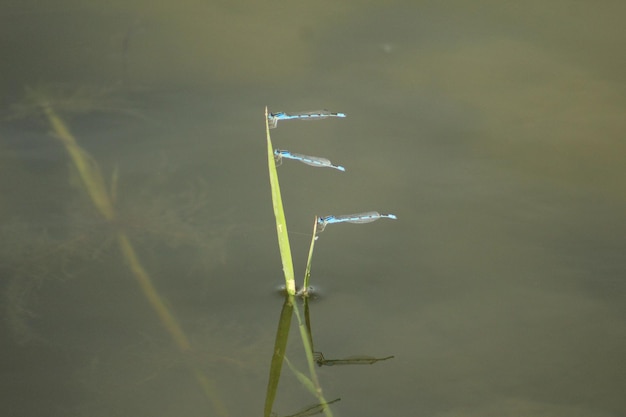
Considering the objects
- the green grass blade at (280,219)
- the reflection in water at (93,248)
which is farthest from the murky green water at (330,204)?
the green grass blade at (280,219)

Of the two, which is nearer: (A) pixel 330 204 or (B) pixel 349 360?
(B) pixel 349 360

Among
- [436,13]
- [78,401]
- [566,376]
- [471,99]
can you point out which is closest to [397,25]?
[436,13]

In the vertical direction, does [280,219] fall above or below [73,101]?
below

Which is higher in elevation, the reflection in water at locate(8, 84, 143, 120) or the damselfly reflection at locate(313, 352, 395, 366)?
the reflection in water at locate(8, 84, 143, 120)

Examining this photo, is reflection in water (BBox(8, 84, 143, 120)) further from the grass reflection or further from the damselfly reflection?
the damselfly reflection

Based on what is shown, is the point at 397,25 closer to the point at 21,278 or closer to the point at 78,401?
the point at 21,278

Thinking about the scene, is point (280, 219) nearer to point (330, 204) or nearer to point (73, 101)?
point (330, 204)

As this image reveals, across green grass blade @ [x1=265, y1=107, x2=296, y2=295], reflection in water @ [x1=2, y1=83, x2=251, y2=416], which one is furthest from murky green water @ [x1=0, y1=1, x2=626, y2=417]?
green grass blade @ [x1=265, y1=107, x2=296, y2=295]

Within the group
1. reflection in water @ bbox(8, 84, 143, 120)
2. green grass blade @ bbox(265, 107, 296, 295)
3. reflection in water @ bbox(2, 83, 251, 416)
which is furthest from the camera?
reflection in water @ bbox(8, 84, 143, 120)

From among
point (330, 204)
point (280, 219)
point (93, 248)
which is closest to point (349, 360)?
point (280, 219)
